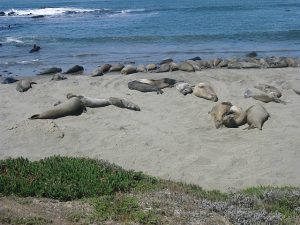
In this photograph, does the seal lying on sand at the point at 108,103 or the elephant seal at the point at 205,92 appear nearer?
the seal lying on sand at the point at 108,103

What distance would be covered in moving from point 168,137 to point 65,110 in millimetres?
3291

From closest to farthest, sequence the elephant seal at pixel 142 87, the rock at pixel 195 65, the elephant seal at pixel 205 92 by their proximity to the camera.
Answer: the elephant seal at pixel 205 92 → the elephant seal at pixel 142 87 → the rock at pixel 195 65

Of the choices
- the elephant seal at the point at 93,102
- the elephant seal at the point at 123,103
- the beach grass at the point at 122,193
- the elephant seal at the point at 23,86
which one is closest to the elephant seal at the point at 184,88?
the elephant seal at the point at 123,103

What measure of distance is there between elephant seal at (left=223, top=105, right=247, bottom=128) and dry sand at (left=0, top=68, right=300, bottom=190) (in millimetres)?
195

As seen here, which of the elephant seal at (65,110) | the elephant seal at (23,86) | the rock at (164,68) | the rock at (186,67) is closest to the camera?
the elephant seal at (65,110)

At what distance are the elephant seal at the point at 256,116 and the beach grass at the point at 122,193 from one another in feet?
15.8

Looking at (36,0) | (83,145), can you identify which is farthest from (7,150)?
(36,0)

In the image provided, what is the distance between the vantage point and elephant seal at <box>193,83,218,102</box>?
15.0m

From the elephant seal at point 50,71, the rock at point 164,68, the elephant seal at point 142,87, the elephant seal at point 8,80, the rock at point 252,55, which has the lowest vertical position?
the rock at point 252,55

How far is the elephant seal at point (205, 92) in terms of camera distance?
49.3 ft

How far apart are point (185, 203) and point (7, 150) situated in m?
6.45

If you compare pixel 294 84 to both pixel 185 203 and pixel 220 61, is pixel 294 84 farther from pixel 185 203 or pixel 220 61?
pixel 185 203

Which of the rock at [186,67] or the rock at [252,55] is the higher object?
the rock at [186,67]

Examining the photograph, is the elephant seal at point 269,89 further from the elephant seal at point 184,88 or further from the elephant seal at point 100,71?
the elephant seal at point 100,71
